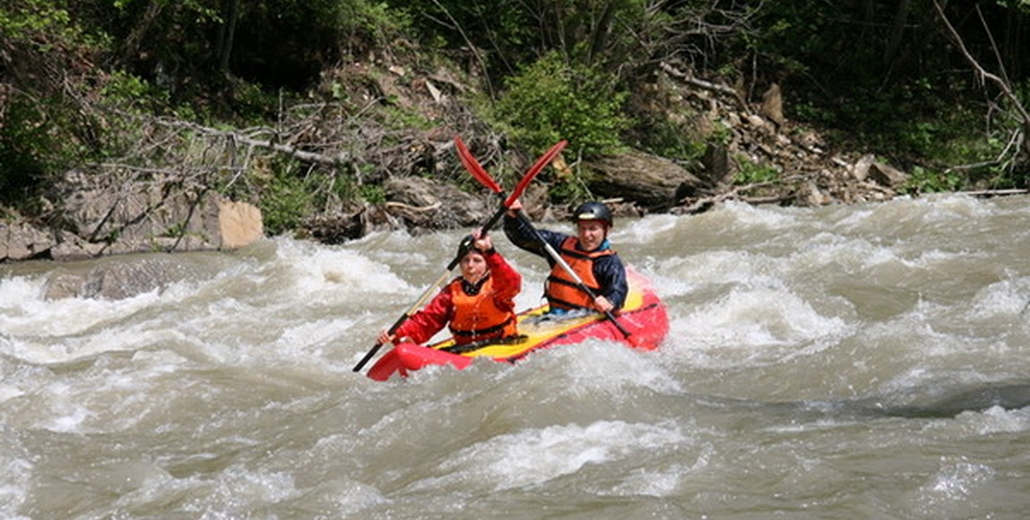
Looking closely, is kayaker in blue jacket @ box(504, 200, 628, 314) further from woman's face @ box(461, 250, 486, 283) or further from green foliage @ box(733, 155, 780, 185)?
green foliage @ box(733, 155, 780, 185)

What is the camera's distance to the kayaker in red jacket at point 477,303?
590cm

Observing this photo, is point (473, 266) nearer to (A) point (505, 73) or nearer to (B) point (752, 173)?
(B) point (752, 173)

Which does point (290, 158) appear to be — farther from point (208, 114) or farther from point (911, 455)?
point (911, 455)

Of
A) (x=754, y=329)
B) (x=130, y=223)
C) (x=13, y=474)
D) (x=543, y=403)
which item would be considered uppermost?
(x=13, y=474)

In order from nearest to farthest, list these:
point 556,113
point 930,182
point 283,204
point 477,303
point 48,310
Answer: point 477,303 → point 48,310 → point 283,204 → point 556,113 → point 930,182

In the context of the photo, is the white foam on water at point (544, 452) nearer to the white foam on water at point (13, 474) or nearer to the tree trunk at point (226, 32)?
the white foam on water at point (13, 474)

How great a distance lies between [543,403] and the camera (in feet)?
15.1

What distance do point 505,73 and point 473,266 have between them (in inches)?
416

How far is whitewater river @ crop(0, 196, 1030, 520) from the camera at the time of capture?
355cm

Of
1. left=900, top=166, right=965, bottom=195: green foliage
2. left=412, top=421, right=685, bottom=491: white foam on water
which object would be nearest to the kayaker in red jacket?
left=412, top=421, right=685, bottom=491: white foam on water

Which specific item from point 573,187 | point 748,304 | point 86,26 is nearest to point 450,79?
point 573,187

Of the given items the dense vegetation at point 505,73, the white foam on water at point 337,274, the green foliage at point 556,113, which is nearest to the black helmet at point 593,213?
the white foam on water at point 337,274

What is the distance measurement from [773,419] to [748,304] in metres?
2.84

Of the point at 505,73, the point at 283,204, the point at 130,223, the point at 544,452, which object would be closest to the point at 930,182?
the point at 505,73
